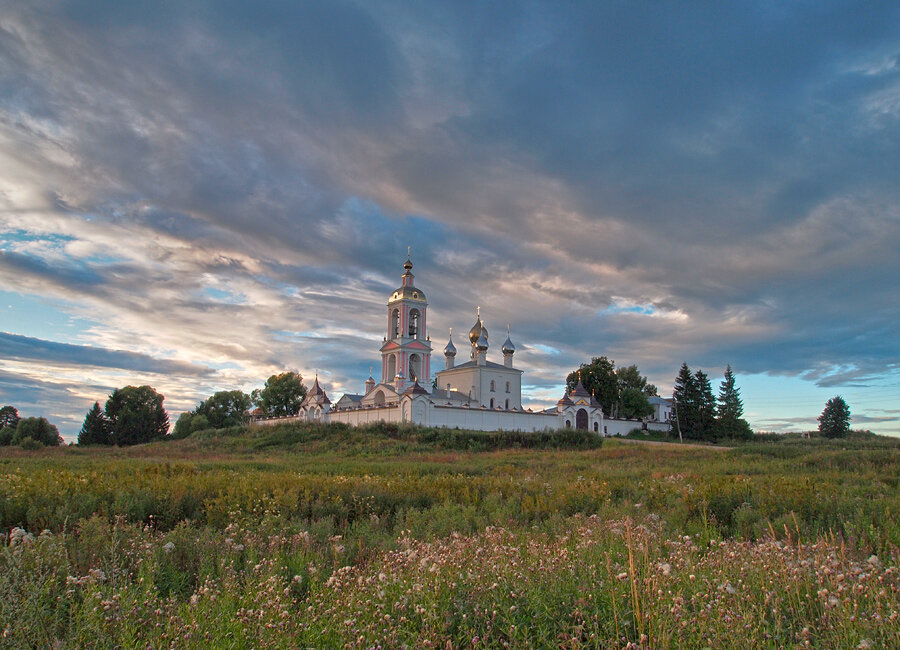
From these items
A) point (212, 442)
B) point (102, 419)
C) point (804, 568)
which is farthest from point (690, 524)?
point (102, 419)

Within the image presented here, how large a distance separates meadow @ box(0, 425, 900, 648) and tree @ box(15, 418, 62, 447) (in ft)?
195

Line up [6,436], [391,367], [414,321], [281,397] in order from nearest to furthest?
[6,436] → [391,367] → [414,321] → [281,397]

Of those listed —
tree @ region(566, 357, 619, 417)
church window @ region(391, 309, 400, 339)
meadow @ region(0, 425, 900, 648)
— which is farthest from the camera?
tree @ region(566, 357, 619, 417)

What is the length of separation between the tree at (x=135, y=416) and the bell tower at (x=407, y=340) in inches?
1271

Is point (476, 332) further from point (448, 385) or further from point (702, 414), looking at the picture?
point (702, 414)

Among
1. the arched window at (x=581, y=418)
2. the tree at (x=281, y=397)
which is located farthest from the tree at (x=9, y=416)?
the arched window at (x=581, y=418)

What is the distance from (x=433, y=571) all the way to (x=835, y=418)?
96.3 metres

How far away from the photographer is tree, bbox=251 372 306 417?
84625mm

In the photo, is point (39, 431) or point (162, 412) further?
point (162, 412)

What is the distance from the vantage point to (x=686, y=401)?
73.2 metres

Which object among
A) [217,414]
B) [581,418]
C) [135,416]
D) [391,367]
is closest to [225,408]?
[217,414]

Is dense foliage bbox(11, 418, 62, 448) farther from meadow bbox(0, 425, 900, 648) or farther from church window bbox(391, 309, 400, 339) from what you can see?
Answer: meadow bbox(0, 425, 900, 648)

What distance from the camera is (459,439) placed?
42.5 metres

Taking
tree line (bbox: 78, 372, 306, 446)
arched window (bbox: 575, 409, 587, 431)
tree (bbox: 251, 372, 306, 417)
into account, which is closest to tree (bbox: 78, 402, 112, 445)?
tree line (bbox: 78, 372, 306, 446)
